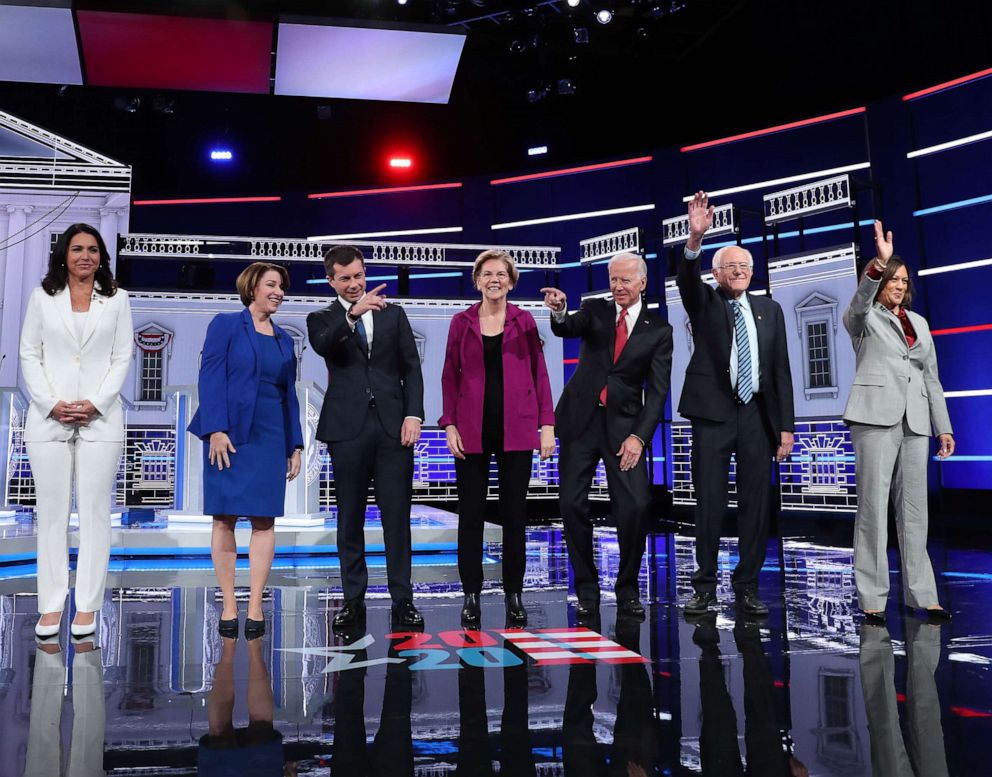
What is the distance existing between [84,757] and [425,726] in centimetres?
75

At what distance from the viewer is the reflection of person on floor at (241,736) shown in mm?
1793

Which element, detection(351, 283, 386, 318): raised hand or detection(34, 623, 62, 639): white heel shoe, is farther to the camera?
detection(351, 283, 386, 318): raised hand

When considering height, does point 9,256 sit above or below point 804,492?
above

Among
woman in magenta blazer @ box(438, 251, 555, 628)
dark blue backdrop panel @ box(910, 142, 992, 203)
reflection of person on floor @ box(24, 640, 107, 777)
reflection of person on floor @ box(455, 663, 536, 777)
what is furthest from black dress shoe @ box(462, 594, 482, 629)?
dark blue backdrop panel @ box(910, 142, 992, 203)

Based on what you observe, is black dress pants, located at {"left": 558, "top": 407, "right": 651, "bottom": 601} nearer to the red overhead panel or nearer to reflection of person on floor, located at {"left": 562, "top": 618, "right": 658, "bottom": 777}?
reflection of person on floor, located at {"left": 562, "top": 618, "right": 658, "bottom": 777}

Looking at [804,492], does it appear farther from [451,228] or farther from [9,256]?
[9,256]

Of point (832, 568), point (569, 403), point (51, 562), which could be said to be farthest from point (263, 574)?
point (832, 568)

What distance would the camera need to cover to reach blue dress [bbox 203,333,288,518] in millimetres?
3309

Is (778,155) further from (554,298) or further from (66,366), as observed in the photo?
(66,366)

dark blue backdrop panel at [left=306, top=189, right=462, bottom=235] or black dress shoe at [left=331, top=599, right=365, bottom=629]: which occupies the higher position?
dark blue backdrop panel at [left=306, top=189, right=462, bottom=235]

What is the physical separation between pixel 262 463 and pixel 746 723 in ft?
6.79

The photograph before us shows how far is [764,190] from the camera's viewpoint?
11.8 metres

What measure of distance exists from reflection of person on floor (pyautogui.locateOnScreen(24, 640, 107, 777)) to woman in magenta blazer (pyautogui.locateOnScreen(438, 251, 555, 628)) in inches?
56.1

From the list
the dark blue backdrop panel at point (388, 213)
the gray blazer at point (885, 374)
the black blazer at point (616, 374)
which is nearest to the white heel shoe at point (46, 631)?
the black blazer at point (616, 374)
